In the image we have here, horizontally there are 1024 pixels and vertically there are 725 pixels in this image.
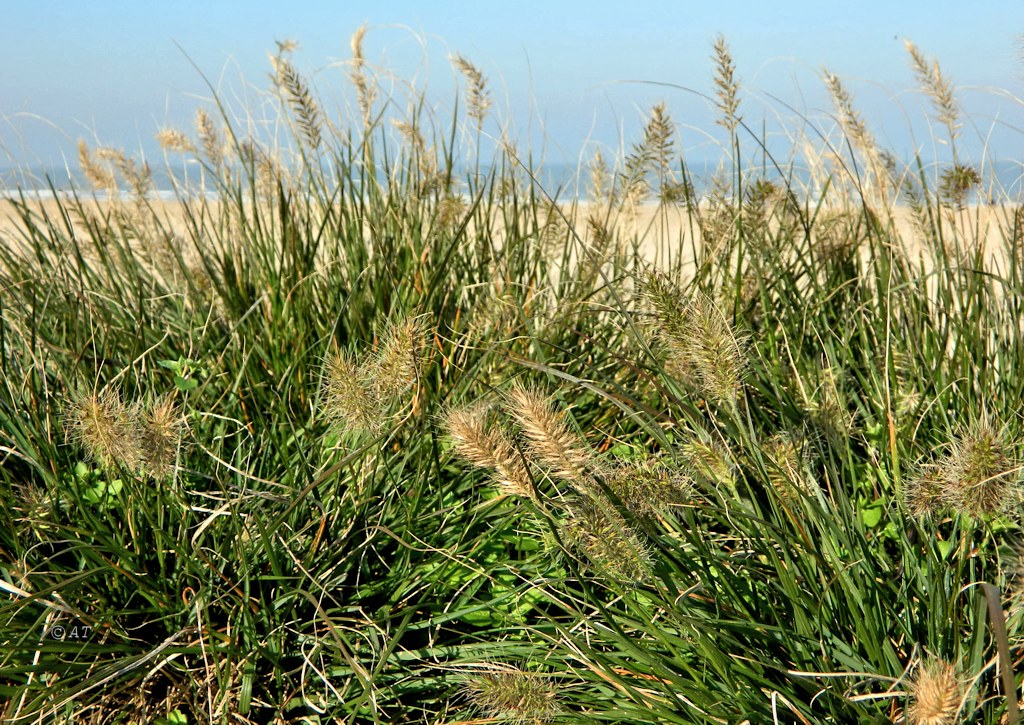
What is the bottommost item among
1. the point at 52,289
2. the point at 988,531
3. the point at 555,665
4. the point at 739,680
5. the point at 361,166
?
the point at 555,665

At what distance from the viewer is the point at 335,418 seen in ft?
6.88

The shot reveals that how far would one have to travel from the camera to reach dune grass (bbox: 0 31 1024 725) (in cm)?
147

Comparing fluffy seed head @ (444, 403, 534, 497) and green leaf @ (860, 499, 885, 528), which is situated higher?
fluffy seed head @ (444, 403, 534, 497)

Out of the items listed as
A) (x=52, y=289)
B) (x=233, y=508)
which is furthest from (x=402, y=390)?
(x=52, y=289)

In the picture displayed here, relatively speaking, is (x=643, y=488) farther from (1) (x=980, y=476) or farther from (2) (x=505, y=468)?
(1) (x=980, y=476)

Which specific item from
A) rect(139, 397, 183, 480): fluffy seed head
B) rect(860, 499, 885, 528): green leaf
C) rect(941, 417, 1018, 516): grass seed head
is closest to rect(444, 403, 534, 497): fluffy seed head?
rect(139, 397, 183, 480): fluffy seed head

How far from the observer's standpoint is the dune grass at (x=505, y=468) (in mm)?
1475

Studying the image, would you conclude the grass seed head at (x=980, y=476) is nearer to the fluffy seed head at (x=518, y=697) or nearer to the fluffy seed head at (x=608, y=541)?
the fluffy seed head at (x=608, y=541)

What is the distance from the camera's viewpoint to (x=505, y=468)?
1368mm

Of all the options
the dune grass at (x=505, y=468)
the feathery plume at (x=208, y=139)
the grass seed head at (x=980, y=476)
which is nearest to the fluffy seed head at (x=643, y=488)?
the dune grass at (x=505, y=468)

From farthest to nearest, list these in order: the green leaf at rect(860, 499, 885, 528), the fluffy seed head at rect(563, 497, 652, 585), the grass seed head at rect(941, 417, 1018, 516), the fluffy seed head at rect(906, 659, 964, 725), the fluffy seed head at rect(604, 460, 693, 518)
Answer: the green leaf at rect(860, 499, 885, 528) < the fluffy seed head at rect(604, 460, 693, 518) < the fluffy seed head at rect(563, 497, 652, 585) < the grass seed head at rect(941, 417, 1018, 516) < the fluffy seed head at rect(906, 659, 964, 725)

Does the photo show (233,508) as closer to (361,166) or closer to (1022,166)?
(361,166)

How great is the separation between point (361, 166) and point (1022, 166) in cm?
190

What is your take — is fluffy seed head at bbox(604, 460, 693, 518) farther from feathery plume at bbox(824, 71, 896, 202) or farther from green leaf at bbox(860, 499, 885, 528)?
feathery plume at bbox(824, 71, 896, 202)
